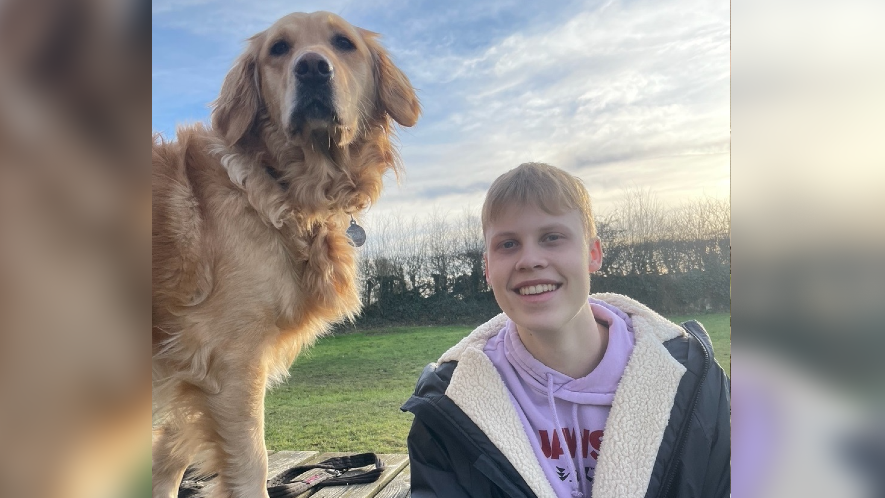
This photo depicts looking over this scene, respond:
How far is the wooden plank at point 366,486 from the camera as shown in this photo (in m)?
1.36

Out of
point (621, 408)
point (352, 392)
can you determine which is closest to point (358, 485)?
point (352, 392)

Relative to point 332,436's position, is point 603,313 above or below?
above

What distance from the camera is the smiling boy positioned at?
108cm

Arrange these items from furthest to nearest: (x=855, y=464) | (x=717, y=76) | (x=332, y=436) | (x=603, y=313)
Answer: (x=332, y=436)
(x=603, y=313)
(x=717, y=76)
(x=855, y=464)

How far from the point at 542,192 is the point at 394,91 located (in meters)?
0.40

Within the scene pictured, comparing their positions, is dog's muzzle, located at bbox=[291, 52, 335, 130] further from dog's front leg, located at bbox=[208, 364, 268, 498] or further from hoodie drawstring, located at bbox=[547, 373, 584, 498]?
hoodie drawstring, located at bbox=[547, 373, 584, 498]

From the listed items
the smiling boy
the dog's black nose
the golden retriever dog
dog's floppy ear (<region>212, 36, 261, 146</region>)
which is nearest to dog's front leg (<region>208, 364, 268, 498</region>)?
the golden retriever dog

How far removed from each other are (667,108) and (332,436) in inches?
45.2

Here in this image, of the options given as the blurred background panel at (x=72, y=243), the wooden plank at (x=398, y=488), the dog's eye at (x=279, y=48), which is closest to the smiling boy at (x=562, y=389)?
the wooden plank at (x=398, y=488)

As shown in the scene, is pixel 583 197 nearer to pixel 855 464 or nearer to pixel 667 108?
pixel 667 108

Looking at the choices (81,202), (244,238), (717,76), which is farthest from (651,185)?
(81,202)

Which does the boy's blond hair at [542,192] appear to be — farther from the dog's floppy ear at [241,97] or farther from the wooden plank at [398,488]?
the wooden plank at [398,488]

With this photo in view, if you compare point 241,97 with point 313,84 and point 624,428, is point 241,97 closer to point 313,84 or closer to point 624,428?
point 313,84

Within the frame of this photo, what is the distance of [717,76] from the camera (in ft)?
3.44
